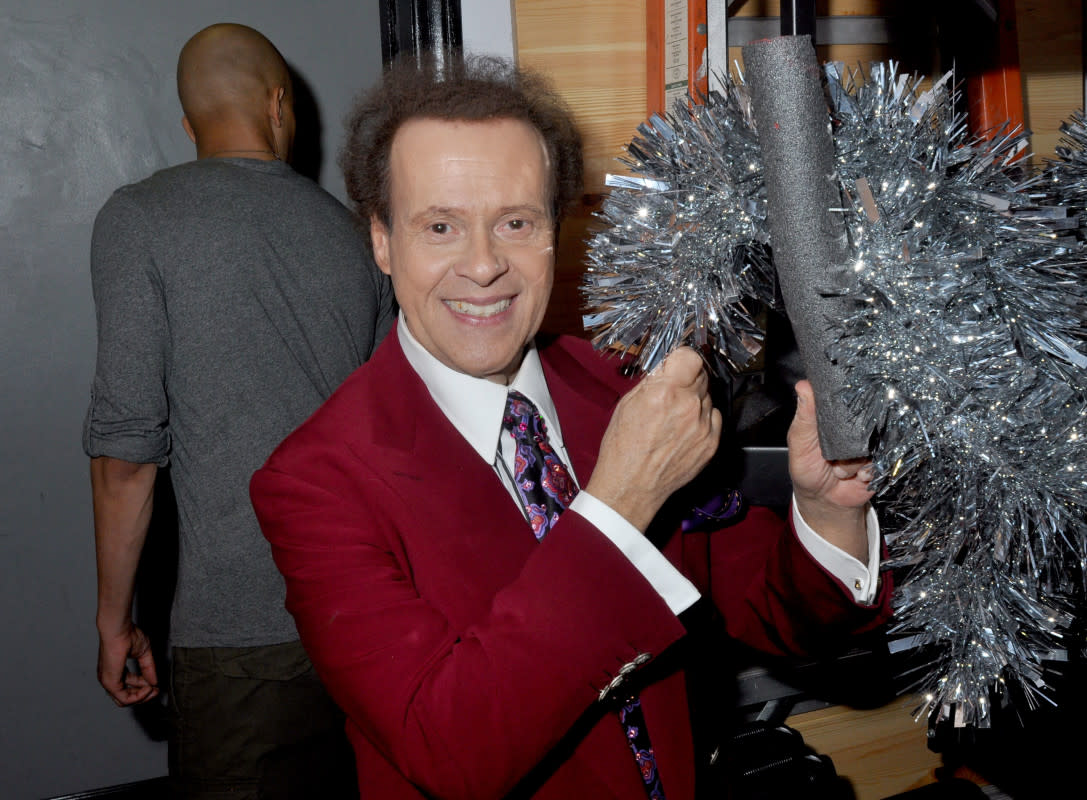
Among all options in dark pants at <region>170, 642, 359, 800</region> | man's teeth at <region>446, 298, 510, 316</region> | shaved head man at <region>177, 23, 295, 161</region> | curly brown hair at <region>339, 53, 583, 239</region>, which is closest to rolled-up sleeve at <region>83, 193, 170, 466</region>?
shaved head man at <region>177, 23, 295, 161</region>

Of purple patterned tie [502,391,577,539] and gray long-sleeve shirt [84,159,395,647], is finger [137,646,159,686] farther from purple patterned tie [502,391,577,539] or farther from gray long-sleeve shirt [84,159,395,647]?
purple patterned tie [502,391,577,539]

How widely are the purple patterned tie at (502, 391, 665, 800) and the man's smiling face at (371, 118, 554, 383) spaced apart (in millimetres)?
74

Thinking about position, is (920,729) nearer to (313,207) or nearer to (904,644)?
(904,644)

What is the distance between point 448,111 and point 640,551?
56cm

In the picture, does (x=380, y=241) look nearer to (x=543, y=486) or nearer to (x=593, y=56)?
(x=543, y=486)

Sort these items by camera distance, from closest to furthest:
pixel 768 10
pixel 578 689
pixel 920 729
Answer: pixel 578 689 → pixel 768 10 → pixel 920 729

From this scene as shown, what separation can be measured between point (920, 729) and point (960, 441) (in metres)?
1.71

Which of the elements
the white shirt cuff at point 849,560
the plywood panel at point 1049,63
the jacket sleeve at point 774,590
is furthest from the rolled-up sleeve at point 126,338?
the plywood panel at point 1049,63

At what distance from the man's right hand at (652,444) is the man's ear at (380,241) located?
1.42 ft

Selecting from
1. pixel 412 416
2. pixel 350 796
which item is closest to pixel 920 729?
pixel 350 796

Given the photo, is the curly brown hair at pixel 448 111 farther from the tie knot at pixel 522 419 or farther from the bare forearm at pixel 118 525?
the bare forearm at pixel 118 525

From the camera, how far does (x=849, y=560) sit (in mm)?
969

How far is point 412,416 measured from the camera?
1016mm

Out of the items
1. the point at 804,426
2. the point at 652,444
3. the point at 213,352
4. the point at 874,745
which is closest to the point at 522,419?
the point at 652,444
